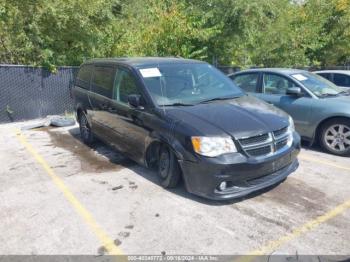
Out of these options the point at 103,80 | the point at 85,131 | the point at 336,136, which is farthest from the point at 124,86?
the point at 336,136

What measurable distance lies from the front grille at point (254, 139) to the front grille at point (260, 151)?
82 millimetres

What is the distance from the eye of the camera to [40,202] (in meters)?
4.14

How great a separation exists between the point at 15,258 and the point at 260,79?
5.63 metres

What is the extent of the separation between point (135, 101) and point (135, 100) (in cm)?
1

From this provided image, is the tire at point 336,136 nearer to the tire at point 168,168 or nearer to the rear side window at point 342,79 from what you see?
the tire at point 168,168

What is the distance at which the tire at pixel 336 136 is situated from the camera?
5.76m

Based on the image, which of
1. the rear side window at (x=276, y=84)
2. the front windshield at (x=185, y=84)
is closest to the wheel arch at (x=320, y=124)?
the rear side window at (x=276, y=84)

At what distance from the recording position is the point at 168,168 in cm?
425

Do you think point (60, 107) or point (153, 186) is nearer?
point (153, 186)

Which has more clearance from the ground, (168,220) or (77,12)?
(77,12)

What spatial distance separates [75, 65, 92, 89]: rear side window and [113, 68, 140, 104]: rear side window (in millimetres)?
1438

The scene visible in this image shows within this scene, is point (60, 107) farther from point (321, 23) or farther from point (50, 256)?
point (321, 23)

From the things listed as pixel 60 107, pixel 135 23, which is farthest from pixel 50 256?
pixel 135 23

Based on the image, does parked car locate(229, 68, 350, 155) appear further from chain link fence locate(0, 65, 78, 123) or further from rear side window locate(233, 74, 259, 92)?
chain link fence locate(0, 65, 78, 123)
